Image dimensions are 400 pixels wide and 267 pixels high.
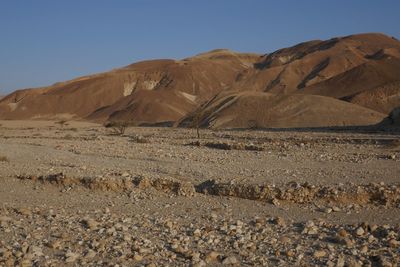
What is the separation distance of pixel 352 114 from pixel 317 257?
47.8 meters

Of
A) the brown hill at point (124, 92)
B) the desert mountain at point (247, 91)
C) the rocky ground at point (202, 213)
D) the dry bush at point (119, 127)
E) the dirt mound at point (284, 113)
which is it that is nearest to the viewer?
the rocky ground at point (202, 213)

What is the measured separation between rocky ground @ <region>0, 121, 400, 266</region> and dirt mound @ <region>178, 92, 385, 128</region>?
31.8 m

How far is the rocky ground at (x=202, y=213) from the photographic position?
8.13m

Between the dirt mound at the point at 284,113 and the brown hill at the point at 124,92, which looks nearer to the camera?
the dirt mound at the point at 284,113

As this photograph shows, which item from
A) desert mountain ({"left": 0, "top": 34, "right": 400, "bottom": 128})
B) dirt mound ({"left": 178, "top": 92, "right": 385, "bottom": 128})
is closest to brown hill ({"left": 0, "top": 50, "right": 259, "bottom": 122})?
desert mountain ({"left": 0, "top": 34, "right": 400, "bottom": 128})

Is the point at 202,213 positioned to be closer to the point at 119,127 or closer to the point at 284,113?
the point at 119,127

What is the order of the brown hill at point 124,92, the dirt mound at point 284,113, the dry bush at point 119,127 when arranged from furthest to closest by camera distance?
the brown hill at point 124,92
the dirt mound at point 284,113
the dry bush at point 119,127

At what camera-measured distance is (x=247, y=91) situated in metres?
71.6

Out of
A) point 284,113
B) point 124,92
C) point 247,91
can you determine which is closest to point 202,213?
point 284,113

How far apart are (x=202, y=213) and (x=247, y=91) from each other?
61178mm

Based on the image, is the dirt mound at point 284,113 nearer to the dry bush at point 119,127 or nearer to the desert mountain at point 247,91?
the desert mountain at point 247,91

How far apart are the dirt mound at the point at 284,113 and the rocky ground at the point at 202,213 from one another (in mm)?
31754

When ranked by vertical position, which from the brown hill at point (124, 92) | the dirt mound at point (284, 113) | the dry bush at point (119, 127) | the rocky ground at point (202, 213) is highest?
the brown hill at point (124, 92)

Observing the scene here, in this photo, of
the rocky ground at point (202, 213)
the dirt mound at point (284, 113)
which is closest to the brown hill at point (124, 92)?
the dirt mound at point (284, 113)
